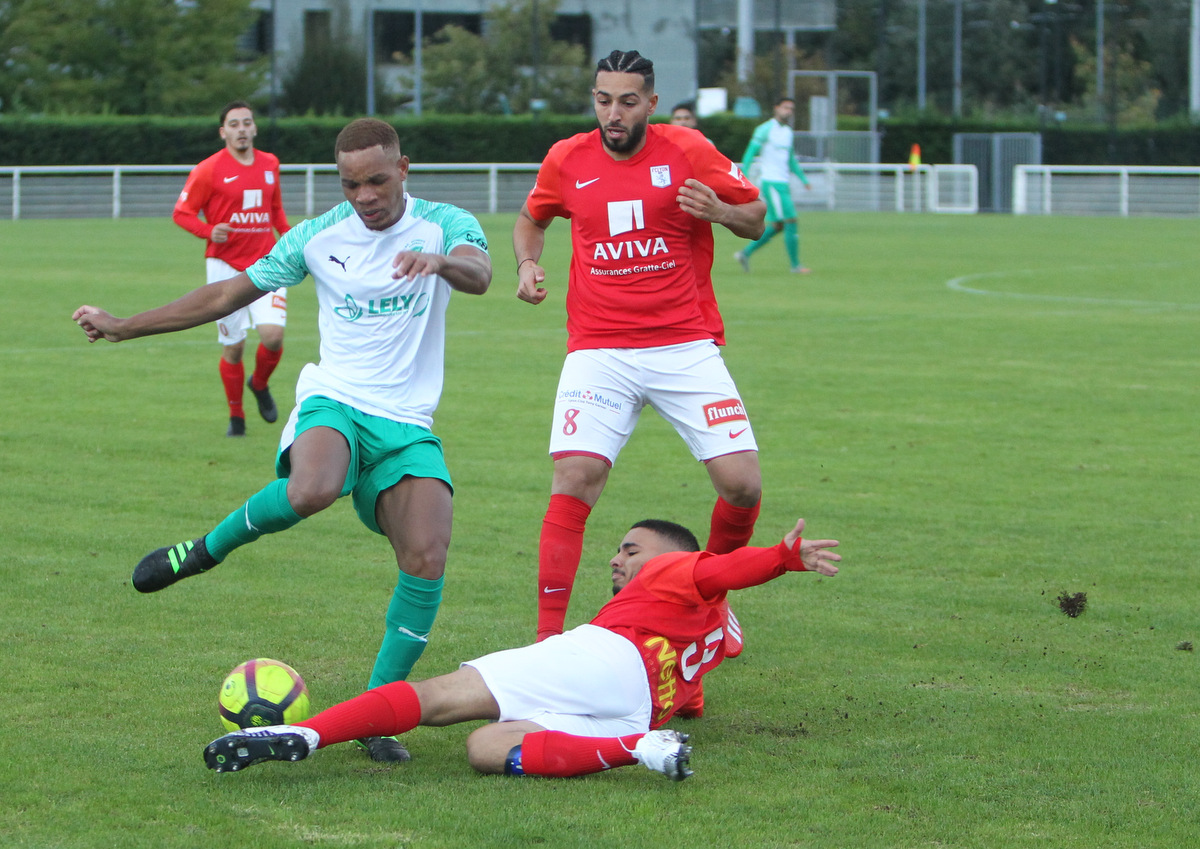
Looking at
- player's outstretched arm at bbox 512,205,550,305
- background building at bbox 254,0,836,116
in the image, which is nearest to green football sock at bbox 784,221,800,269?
player's outstretched arm at bbox 512,205,550,305

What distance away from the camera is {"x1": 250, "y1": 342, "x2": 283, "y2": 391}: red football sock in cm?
1141

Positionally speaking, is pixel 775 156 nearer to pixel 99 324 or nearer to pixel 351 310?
pixel 351 310

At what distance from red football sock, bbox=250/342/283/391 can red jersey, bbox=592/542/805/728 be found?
684cm

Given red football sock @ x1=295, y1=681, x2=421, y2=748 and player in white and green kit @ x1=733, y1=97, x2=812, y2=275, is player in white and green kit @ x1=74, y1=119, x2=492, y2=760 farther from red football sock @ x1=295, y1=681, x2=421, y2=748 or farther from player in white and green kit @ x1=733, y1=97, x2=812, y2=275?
player in white and green kit @ x1=733, y1=97, x2=812, y2=275

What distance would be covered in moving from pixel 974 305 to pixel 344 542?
42.8 ft

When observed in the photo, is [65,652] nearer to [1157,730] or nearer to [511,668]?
[511,668]

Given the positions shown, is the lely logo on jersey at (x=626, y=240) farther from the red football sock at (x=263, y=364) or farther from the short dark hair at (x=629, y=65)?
the red football sock at (x=263, y=364)

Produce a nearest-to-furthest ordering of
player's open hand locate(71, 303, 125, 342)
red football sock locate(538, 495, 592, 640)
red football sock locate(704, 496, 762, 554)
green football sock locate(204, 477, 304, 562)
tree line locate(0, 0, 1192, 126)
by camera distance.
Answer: green football sock locate(204, 477, 304, 562) → player's open hand locate(71, 303, 125, 342) → red football sock locate(538, 495, 592, 640) → red football sock locate(704, 496, 762, 554) → tree line locate(0, 0, 1192, 126)

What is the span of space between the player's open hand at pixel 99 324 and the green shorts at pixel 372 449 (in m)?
0.68

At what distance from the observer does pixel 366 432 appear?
17.3 ft

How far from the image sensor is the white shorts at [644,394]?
6.16 m

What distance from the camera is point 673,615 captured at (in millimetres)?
4984

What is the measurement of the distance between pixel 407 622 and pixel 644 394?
1.59 m

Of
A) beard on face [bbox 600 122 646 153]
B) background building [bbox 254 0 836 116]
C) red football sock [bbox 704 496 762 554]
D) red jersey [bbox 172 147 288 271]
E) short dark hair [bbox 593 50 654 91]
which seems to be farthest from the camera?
background building [bbox 254 0 836 116]
